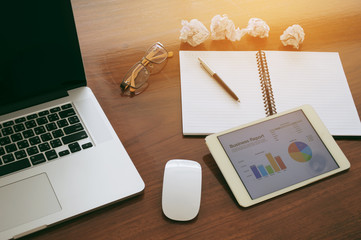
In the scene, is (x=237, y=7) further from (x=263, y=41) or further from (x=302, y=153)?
(x=302, y=153)

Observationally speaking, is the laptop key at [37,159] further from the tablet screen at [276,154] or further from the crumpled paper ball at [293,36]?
the crumpled paper ball at [293,36]

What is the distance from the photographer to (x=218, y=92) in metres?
0.92

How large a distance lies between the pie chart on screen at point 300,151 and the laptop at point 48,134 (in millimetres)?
344

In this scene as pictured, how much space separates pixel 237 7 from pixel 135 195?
2.29 feet

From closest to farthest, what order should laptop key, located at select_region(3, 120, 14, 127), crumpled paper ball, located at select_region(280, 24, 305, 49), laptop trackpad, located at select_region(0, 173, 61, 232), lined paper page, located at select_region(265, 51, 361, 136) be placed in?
laptop trackpad, located at select_region(0, 173, 61, 232) < laptop key, located at select_region(3, 120, 14, 127) < lined paper page, located at select_region(265, 51, 361, 136) < crumpled paper ball, located at select_region(280, 24, 305, 49)

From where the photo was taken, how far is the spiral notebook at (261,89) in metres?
0.88

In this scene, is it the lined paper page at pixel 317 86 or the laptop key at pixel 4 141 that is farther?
the lined paper page at pixel 317 86

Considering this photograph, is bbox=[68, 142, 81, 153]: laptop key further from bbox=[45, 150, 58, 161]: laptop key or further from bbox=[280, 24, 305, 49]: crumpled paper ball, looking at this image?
bbox=[280, 24, 305, 49]: crumpled paper ball

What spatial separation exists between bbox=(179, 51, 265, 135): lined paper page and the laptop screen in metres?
0.27

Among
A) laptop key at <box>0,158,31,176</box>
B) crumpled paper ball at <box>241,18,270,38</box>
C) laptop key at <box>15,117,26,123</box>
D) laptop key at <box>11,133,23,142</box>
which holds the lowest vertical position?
laptop key at <box>0,158,31,176</box>

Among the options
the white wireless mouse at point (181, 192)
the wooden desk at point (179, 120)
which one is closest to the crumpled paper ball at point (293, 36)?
the wooden desk at point (179, 120)

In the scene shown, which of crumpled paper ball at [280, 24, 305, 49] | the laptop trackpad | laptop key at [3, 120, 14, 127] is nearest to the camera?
the laptop trackpad

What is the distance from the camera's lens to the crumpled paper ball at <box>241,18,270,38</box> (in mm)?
1026

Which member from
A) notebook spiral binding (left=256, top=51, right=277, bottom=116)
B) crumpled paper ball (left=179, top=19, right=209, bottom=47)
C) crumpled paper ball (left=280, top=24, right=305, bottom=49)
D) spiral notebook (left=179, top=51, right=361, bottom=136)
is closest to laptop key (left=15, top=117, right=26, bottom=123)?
spiral notebook (left=179, top=51, right=361, bottom=136)
